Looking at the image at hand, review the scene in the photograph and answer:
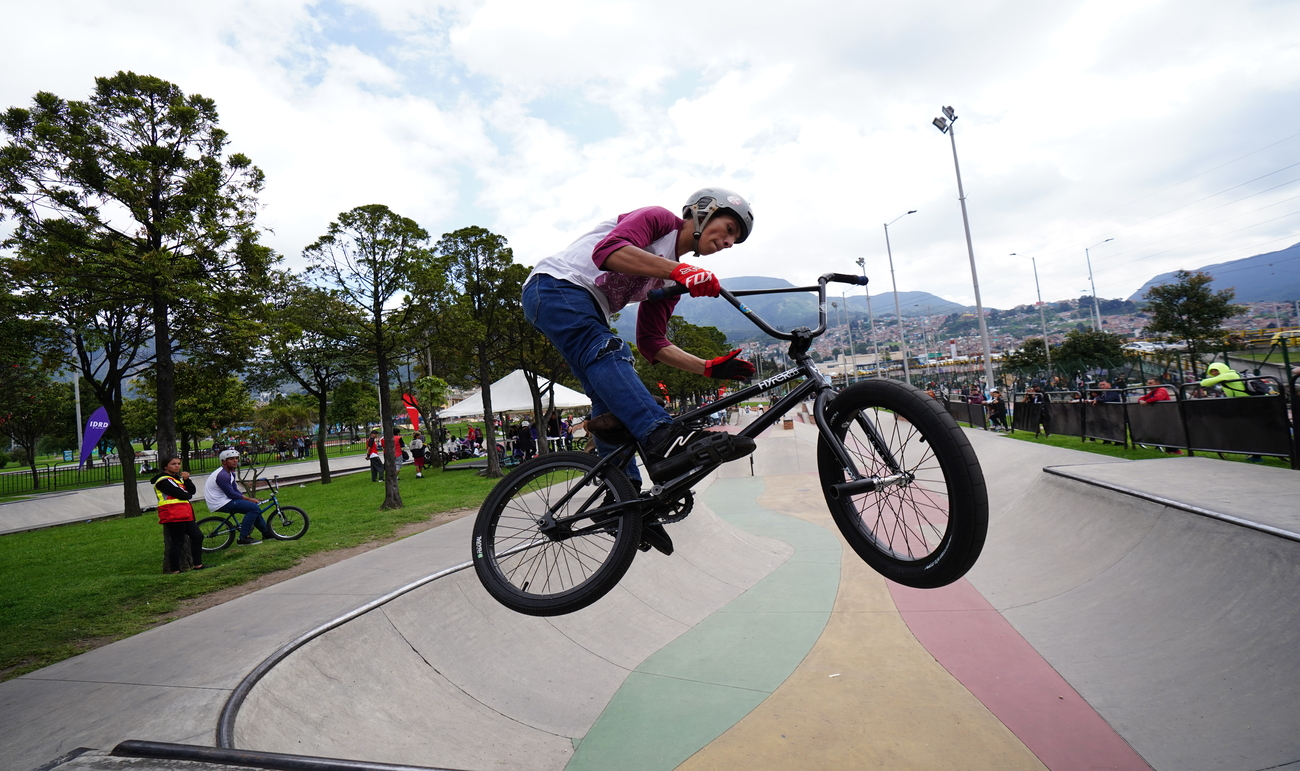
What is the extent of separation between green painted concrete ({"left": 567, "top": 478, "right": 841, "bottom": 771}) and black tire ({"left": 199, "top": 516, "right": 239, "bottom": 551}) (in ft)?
28.8

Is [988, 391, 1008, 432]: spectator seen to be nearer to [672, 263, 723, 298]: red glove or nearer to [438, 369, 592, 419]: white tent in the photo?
[438, 369, 592, 419]: white tent

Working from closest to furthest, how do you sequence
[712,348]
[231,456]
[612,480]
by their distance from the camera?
[612,480]
[231,456]
[712,348]

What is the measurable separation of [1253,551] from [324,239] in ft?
54.3

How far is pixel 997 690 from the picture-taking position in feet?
18.1

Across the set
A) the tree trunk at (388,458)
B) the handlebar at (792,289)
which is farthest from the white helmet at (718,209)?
the tree trunk at (388,458)

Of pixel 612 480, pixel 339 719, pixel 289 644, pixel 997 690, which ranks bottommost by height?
pixel 997 690

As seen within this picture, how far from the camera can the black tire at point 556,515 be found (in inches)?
125

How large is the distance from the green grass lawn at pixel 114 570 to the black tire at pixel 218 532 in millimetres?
177

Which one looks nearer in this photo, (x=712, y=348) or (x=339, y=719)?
(x=339, y=719)

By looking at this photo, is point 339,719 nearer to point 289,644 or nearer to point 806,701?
point 289,644

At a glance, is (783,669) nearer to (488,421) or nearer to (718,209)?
(718,209)

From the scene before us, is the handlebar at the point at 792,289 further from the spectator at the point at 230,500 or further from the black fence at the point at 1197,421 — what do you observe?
the spectator at the point at 230,500

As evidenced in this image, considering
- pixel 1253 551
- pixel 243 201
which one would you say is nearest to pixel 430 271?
pixel 243 201

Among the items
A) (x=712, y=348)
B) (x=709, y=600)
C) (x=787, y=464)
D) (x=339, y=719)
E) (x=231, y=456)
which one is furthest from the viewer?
(x=712, y=348)
